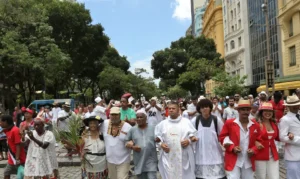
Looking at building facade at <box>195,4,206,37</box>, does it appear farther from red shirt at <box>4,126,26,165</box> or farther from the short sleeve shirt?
red shirt at <box>4,126,26,165</box>

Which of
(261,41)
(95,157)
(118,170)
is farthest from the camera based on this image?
(261,41)

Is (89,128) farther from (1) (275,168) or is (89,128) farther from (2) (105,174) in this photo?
(1) (275,168)

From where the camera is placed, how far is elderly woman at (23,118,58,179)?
5.82 meters

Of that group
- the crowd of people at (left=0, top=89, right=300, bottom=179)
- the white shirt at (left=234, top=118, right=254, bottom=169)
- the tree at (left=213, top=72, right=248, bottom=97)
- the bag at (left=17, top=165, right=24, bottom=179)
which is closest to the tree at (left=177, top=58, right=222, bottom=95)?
the tree at (left=213, top=72, right=248, bottom=97)

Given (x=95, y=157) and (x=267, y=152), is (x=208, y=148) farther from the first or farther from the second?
(x=95, y=157)

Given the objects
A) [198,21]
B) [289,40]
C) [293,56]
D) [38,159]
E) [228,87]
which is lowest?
[38,159]

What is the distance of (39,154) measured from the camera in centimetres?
587

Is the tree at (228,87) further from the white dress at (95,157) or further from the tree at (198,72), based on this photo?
the white dress at (95,157)

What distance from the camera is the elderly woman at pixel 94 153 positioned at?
564cm

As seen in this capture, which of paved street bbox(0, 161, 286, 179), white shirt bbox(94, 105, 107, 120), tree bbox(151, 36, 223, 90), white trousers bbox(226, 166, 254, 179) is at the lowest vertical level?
paved street bbox(0, 161, 286, 179)

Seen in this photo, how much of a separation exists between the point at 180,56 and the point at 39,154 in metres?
49.3

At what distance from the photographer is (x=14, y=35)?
81.6 feet

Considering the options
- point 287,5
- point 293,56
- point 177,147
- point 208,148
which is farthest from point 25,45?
point 287,5

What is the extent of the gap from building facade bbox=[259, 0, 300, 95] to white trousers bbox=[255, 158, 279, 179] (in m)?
26.0
